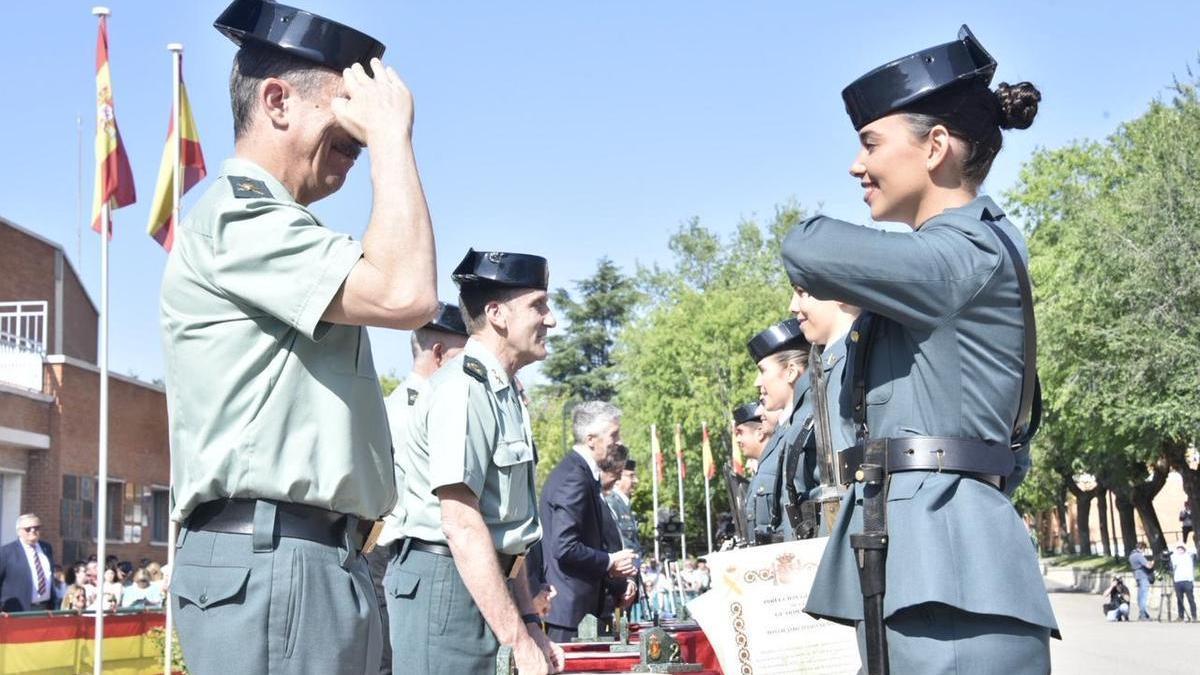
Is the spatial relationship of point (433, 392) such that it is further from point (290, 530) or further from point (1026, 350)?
point (1026, 350)

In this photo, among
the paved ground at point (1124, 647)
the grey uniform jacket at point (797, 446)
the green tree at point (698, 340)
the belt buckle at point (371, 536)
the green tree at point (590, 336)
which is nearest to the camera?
the belt buckle at point (371, 536)

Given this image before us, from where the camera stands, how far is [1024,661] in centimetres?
329

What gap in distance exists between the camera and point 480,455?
5.26 meters

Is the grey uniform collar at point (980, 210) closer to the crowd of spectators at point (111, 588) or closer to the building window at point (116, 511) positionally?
the crowd of spectators at point (111, 588)

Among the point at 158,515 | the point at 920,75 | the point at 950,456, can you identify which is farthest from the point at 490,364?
the point at 158,515

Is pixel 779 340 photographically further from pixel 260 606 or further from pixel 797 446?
pixel 260 606

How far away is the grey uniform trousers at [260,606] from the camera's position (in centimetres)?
321

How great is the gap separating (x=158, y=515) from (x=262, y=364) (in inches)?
1477

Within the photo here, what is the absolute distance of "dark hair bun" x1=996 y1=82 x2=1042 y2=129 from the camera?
3717mm

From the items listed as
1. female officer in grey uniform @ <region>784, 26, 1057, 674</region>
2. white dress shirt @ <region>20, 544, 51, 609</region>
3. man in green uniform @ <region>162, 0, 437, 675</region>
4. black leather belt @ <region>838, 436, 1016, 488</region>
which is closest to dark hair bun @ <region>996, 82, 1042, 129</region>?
female officer in grey uniform @ <region>784, 26, 1057, 674</region>

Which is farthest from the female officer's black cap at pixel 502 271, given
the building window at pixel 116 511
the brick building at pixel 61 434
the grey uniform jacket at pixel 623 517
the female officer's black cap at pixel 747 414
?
the building window at pixel 116 511

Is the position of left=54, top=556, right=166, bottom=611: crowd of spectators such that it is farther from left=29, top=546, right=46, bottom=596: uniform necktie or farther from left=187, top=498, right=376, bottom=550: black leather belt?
left=187, top=498, right=376, bottom=550: black leather belt

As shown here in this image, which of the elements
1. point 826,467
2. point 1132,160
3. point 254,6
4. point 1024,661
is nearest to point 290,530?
point 254,6

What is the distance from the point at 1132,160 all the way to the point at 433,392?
42.3m
